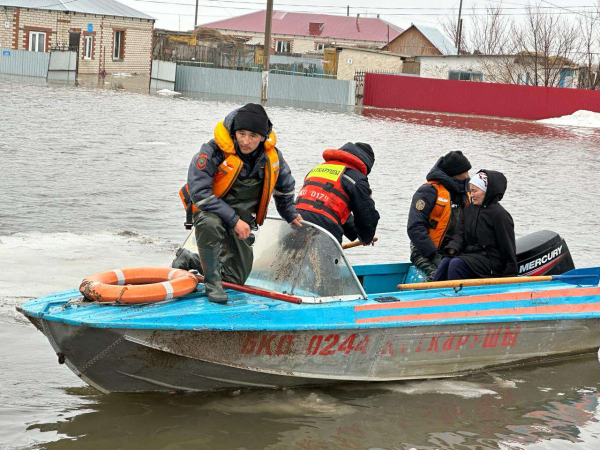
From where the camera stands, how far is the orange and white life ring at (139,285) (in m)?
5.39

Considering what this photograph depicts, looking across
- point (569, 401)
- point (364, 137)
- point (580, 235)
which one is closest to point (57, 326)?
point (569, 401)

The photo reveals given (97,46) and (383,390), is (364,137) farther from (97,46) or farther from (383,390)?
(97,46)

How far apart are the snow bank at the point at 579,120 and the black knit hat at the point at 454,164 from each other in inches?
1185

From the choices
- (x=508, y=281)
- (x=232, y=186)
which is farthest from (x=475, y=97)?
(x=232, y=186)

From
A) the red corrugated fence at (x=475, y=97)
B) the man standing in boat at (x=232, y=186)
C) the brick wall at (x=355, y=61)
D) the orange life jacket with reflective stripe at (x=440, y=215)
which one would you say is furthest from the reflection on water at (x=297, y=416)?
the brick wall at (x=355, y=61)

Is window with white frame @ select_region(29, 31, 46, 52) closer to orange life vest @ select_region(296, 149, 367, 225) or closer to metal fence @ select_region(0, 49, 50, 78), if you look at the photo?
metal fence @ select_region(0, 49, 50, 78)

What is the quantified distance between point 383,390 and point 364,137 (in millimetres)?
19666

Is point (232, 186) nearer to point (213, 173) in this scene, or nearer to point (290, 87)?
point (213, 173)

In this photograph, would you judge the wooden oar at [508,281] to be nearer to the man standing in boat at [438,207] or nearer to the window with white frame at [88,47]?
the man standing in boat at [438,207]

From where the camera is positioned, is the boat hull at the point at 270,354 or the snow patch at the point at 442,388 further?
the snow patch at the point at 442,388

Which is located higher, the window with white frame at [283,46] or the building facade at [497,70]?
the window with white frame at [283,46]

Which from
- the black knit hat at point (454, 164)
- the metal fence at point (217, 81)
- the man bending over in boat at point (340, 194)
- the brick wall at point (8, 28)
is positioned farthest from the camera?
the brick wall at point (8, 28)

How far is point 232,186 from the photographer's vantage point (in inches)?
218

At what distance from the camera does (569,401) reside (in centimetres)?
654
